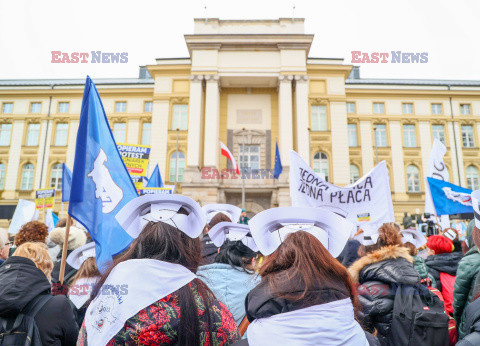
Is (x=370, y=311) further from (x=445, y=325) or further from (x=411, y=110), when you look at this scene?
(x=411, y=110)

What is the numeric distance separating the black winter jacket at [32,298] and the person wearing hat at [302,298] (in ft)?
4.77

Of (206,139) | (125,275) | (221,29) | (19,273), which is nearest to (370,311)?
(125,275)

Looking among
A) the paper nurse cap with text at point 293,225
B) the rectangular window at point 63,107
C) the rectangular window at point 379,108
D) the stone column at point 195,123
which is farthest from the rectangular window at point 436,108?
the paper nurse cap with text at point 293,225

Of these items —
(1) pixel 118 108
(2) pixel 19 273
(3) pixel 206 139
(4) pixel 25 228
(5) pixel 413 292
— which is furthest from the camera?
(1) pixel 118 108

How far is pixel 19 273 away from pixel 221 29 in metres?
27.7

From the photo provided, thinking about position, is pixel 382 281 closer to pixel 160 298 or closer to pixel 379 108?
pixel 160 298

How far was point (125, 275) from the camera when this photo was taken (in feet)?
5.86

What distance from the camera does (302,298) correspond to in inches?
63.6

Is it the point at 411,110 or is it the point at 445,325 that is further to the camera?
the point at 411,110

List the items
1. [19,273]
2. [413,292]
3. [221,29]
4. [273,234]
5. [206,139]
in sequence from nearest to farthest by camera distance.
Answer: [273,234]
[19,273]
[413,292]
[206,139]
[221,29]

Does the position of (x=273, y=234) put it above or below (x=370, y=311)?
above

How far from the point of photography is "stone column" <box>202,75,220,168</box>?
25469 mm

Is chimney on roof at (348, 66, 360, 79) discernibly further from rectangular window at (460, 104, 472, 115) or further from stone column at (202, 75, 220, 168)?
stone column at (202, 75, 220, 168)

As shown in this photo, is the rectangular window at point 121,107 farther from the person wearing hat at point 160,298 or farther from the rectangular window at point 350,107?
the person wearing hat at point 160,298
